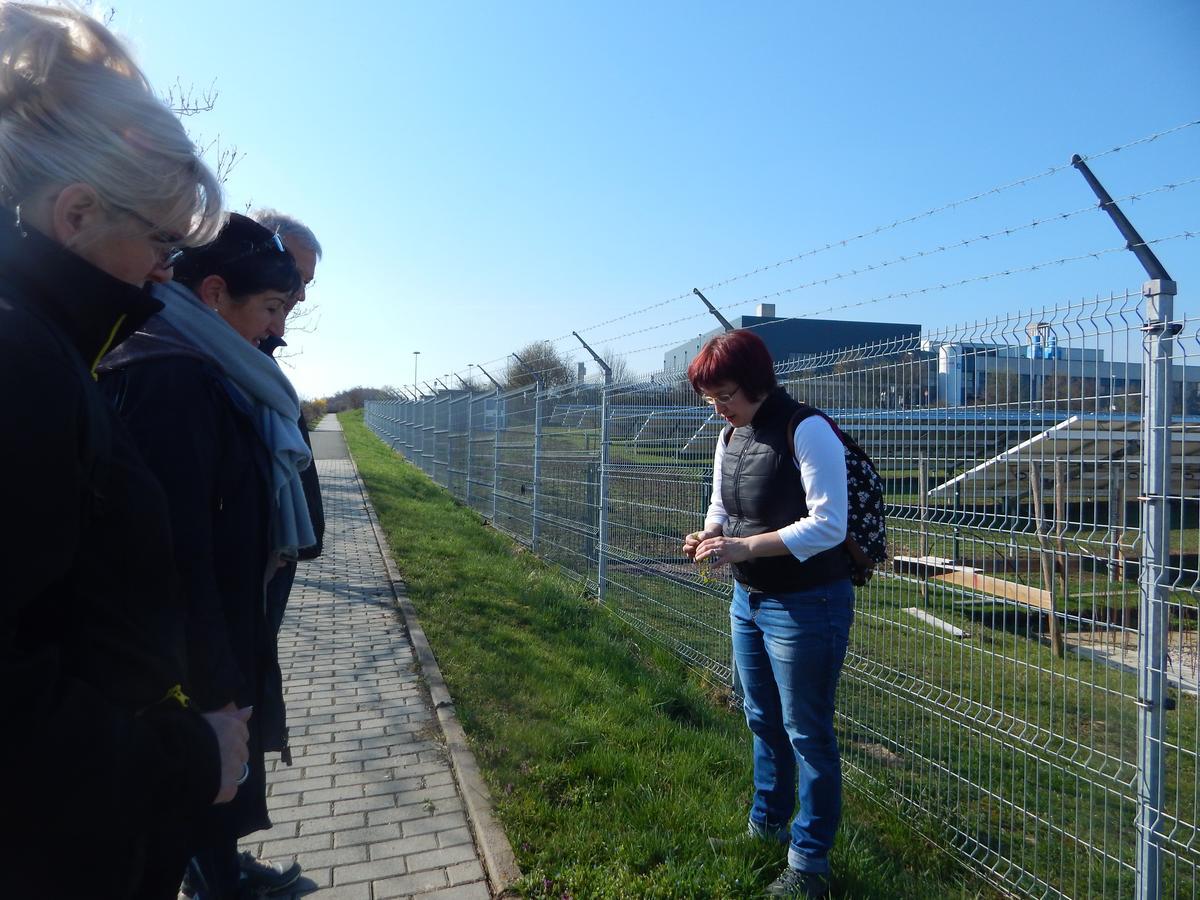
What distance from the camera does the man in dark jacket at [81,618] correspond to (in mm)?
1021

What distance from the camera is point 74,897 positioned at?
44.1 inches

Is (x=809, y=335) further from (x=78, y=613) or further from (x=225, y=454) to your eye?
(x=78, y=613)

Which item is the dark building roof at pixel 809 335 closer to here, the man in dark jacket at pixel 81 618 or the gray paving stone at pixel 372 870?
the gray paving stone at pixel 372 870

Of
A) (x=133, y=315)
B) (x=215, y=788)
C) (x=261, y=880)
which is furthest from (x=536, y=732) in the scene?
(x=133, y=315)

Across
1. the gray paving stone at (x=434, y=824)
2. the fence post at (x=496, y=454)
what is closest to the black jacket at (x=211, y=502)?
the gray paving stone at (x=434, y=824)

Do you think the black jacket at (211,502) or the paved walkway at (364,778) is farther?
the paved walkway at (364,778)

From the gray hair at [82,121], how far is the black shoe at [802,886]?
9.07ft

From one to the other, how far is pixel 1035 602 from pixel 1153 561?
1.50 feet

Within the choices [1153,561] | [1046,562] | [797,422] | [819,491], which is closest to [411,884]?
[819,491]

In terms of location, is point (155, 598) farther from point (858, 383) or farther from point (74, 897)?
point (858, 383)

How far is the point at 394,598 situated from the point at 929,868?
5.70 metres

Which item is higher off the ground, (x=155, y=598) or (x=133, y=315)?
(x=133, y=315)

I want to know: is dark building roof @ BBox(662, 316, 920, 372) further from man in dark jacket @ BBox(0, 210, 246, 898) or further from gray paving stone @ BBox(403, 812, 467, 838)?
man in dark jacket @ BBox(0, 210, 246, 898)

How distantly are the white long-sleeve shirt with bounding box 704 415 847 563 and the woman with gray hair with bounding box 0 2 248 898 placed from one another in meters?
1.82
